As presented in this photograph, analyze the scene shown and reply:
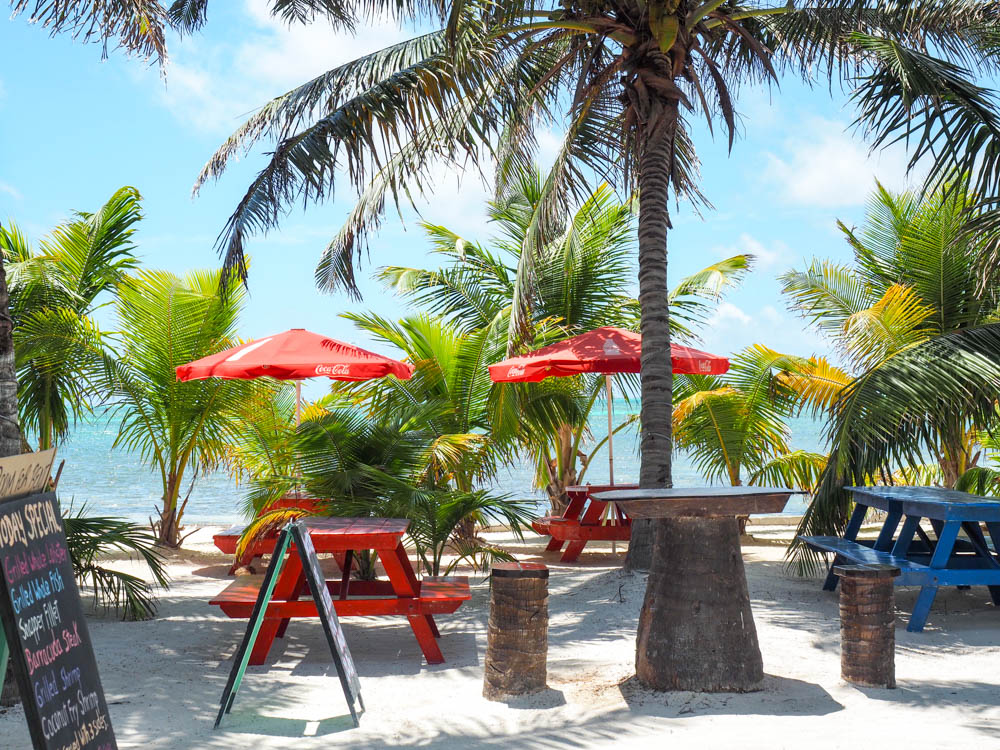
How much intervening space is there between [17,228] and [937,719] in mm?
10560

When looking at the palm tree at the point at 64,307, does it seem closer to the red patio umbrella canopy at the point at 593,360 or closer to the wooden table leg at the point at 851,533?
the red patio umbrella canopy at the point at 593,360

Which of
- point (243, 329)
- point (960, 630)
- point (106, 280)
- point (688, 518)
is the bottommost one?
point (960, 630)

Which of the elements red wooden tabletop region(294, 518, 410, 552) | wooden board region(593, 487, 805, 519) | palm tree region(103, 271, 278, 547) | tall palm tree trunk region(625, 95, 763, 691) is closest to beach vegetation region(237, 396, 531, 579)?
red wooden tabletop region(294, 518, 410, 552)

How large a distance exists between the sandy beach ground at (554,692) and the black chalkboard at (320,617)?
126mm

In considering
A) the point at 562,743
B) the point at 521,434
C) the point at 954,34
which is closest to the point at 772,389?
the point at 521,434

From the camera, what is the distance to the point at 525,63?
30.2 ft

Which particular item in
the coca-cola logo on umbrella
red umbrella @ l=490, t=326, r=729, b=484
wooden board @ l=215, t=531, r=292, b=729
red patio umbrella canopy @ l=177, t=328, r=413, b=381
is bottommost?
wooden board @ l=215, t=531, r=292, b=729

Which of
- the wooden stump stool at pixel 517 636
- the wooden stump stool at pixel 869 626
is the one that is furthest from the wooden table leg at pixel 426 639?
the wooden stump stool at pixel 869 626

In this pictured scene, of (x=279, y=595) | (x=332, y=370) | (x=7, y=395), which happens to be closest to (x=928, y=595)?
(x=279, y=595)

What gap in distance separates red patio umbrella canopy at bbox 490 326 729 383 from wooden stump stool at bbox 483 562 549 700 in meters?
4.02

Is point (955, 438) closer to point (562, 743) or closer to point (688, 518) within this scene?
point (688, 518)

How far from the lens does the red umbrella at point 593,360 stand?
27.4ft

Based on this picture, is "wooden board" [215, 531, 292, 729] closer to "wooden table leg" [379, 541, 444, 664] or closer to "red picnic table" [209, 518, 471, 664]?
"red picnic table" [209, 518, 471, 664]

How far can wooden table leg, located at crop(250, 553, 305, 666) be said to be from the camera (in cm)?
495
